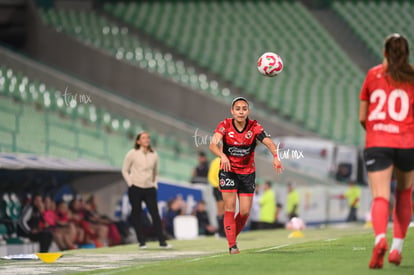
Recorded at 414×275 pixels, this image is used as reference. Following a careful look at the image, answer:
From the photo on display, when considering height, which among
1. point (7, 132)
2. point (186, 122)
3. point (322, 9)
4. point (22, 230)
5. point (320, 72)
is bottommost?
point (22, 230)

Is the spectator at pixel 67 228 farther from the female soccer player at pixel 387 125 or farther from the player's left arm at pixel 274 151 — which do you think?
the female soccer player at pixel 387 125

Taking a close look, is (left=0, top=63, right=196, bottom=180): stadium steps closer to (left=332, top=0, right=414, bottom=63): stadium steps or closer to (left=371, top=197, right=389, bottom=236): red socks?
(left=371, top=197, right=389, bottom=236): red socks

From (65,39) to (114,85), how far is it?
7.82ft

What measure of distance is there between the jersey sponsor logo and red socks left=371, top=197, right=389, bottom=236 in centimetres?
381

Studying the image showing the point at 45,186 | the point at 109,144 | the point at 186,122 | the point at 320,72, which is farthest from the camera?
the point at 320,72

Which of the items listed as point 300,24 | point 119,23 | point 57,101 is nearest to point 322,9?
point 300,24

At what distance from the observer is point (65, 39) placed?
1448 inches

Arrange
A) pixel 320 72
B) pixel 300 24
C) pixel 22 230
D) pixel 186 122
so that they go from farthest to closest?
1. pixel 300 24
2. pixel 320 72
3. pixel 186 122
4. pixel 22 230

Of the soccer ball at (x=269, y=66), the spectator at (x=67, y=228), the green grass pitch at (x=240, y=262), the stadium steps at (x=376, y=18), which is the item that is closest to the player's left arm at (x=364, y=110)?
the green grass pitch at (x=240, y=262)

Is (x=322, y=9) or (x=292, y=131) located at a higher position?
(x=322, y=9)

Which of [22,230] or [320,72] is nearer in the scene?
[22,230]

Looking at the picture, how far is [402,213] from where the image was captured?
9.56 meters

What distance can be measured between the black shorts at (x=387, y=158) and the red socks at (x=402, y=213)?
0.36 meters

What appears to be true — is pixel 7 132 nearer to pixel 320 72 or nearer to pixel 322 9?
pixel 320 72
